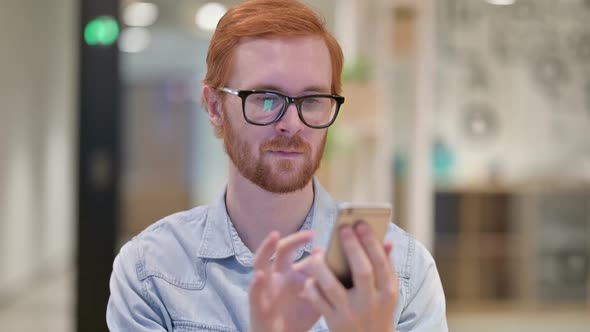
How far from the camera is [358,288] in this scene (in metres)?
1.03

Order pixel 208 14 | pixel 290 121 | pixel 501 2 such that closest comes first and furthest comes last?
pixel 290 121 < pixel 208 14 < pixel 501 2

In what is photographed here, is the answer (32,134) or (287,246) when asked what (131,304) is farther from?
(32,134)

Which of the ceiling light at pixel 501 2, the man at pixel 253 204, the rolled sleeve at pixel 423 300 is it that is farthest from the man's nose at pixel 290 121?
the ceiling light at pixel 501 2

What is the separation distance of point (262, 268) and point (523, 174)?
13.6 feet

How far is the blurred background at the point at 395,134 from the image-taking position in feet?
13.3

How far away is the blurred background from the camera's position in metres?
4.06

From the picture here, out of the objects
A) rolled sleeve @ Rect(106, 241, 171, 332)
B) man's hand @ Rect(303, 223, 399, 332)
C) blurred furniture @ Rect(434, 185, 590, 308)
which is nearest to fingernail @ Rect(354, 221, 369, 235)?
man's hand @ Rect(303, 223, 399, 332)

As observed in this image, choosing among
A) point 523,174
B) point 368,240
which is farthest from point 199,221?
point 523,174

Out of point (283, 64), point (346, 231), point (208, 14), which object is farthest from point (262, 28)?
point (208, 14)

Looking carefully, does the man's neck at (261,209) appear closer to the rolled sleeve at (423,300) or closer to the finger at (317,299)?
the rolled sleeve at (423,300)

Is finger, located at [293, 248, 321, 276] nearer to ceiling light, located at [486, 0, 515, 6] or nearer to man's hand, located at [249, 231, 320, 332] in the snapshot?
man's hand, located at [249, 231, 320, 332]

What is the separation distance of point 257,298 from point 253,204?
1.16ft

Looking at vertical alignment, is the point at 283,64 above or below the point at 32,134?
above

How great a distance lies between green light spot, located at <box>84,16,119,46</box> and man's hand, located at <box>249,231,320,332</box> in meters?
3.21
